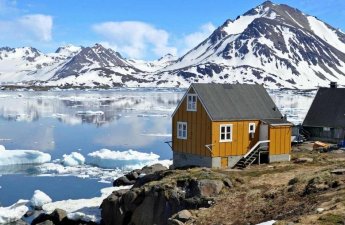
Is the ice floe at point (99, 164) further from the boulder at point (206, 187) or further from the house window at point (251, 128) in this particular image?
the boulder at point (206, 187)

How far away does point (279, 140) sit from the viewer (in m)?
37.1

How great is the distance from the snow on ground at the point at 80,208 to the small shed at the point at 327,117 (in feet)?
76.0

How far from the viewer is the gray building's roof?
1981 inches

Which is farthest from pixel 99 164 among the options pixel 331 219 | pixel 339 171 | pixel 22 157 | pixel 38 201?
pixel 331 219

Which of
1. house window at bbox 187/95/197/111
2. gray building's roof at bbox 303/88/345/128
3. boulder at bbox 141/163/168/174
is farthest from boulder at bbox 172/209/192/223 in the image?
gray building's roof at bbox 303/88/345/128

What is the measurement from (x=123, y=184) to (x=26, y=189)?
8.14m

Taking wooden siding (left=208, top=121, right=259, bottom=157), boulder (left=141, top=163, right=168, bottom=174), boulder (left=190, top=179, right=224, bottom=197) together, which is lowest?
boulder (left=141, top=163, right=168, bottom=174)

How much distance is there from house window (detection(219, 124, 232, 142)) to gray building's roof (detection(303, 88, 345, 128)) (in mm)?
18188

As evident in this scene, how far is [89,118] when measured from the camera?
11469cm

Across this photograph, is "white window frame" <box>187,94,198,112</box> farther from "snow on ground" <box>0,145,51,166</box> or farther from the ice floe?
"snow on ground" <box>0,145,51,166</box>

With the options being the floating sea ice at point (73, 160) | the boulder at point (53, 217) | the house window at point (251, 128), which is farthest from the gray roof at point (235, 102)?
the floating sea ice at point (73, 160)

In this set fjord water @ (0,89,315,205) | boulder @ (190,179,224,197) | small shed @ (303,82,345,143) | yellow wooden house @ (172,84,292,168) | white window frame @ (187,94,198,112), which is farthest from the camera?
small shed @ (303,82,345,143)

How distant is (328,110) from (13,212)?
103ft

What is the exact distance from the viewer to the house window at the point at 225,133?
35219 mm
